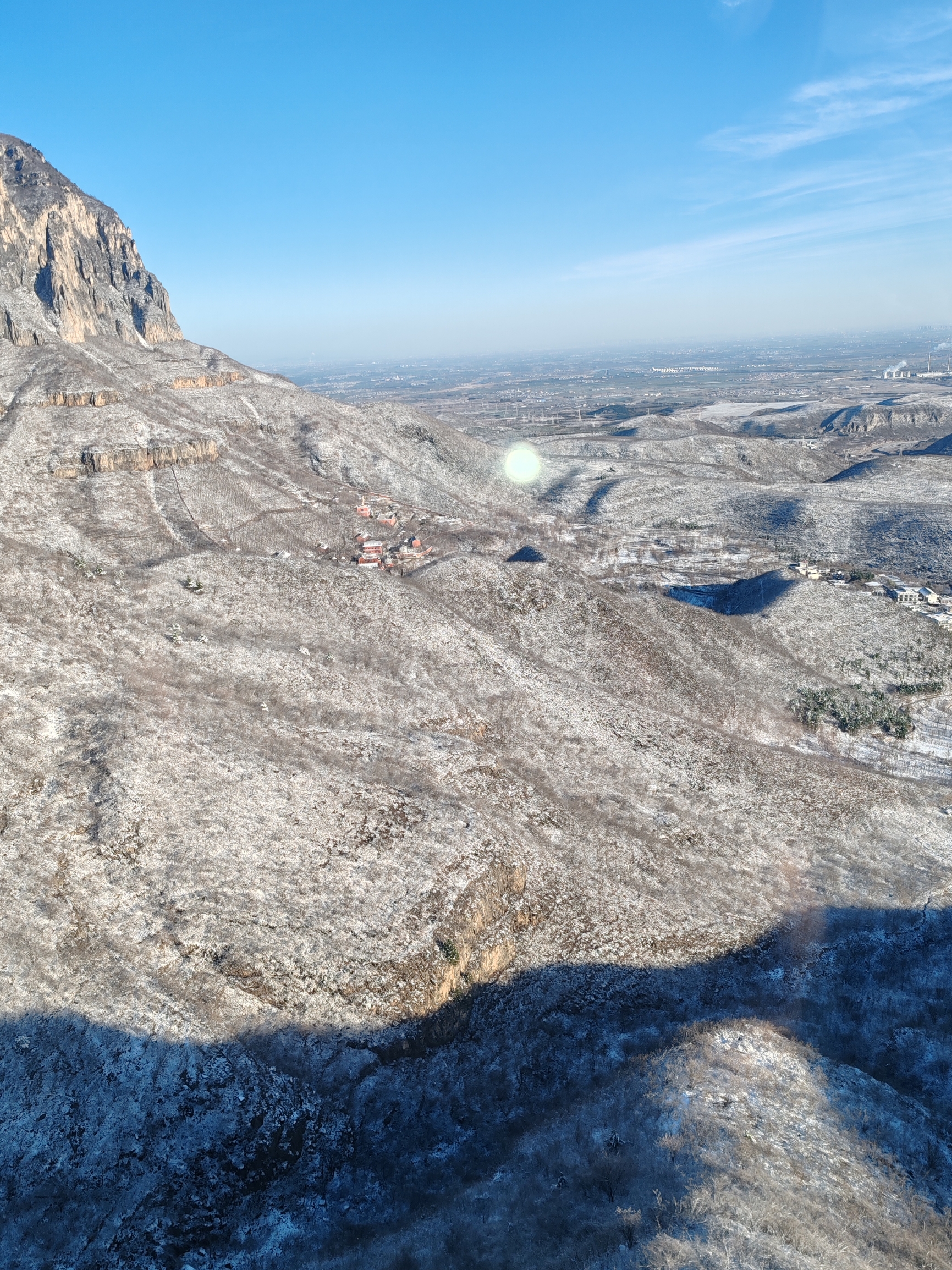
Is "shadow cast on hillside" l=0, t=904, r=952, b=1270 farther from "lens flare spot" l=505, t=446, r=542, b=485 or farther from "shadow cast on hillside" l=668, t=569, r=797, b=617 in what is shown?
"lens flare spot" l=505, t=446, r=542, b=485

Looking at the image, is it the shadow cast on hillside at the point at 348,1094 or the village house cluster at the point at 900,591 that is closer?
the shadow cast on hillside at the point at 348,1094

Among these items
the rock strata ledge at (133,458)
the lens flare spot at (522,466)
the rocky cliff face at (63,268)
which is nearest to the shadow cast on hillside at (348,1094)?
the rock strata ledge at (133,458)

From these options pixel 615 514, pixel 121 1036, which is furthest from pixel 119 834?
pixel 615 514

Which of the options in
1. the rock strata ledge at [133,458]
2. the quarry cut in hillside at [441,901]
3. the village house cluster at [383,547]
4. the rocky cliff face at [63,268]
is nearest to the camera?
the quarry cut in hillside at [441,901]

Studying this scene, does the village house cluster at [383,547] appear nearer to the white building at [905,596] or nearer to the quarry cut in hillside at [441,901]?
the quarry cut in hillside at [441,901]

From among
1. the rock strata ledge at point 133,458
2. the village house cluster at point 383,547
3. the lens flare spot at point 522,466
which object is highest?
the rock strata ledge at point 133,458

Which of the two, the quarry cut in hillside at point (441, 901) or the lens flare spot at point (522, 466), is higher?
the lens flare spot at point (522, 466)

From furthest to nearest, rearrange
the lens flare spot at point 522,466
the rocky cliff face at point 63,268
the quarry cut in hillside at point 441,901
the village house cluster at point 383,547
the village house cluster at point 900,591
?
the lens flare spot at point 522,466 → the rocky cliff face at point 63,268 → the village house cluster at point 900,591 → the village house cluster at point 383,547 → the quarry cut in hillside at point 441,901

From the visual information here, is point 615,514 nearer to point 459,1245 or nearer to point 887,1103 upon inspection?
point 887,1103

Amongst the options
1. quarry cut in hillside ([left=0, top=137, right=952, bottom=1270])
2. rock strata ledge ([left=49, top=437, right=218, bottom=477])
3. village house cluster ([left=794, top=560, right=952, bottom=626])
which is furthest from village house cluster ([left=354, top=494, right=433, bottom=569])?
village house cluster ([left=794, top=560, right=952, bottom=626])

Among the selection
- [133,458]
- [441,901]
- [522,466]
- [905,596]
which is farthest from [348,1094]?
[522,466]
